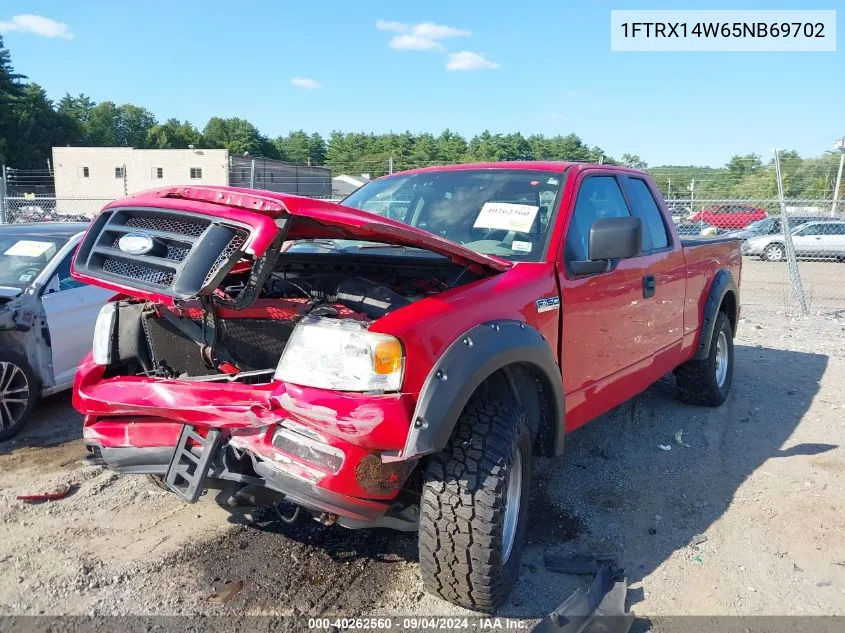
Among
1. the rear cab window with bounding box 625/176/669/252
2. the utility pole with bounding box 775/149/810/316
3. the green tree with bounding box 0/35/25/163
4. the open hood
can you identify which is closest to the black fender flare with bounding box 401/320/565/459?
the open hood

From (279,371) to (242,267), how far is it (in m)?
0.97

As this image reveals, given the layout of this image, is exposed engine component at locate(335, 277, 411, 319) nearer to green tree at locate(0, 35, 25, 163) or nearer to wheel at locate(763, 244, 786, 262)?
wheel at locate(763, 244, 786, 262)

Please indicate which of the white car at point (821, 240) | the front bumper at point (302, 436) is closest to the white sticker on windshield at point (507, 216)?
the front bumper at point (302, 436)

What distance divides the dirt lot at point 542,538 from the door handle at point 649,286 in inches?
44.4

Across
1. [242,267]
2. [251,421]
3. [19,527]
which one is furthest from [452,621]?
[19,527]

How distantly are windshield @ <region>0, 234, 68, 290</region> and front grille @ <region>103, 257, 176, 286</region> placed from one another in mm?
3017

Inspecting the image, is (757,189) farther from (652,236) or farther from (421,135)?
(421,135)

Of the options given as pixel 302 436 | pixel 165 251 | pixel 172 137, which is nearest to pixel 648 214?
pixel 302 436

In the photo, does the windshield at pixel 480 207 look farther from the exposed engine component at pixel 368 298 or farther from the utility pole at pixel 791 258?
the utility pole at pixel 791 258

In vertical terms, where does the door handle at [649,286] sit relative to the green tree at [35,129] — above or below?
below

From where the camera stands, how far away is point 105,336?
303 cm

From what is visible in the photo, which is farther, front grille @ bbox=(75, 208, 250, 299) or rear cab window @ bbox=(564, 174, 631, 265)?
rear cab window @ bbox=(564, 174, 631, 265)

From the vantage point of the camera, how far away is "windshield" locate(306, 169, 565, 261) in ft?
11.2

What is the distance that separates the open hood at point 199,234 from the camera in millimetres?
2246
